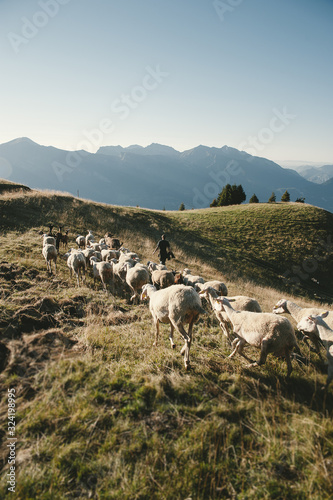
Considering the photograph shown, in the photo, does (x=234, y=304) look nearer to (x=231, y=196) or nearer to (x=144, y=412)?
(x=144, y=412)

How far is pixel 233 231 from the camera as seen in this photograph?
42.5 metres

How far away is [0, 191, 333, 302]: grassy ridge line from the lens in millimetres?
25703

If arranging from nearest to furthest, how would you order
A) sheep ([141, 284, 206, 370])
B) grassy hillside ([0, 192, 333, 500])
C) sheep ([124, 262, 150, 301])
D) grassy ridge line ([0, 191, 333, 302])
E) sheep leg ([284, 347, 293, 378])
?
1. grassy hillside ([0, 192, 333, 500])
2. sheep leg ([284, 347, 293, 378])
3. sheep ([141, 284, 206, 370])
4. sheep ([124, 262, 150, 301])
5. grassy ridge line ([0, 191, 333, 302])

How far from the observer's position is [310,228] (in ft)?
142

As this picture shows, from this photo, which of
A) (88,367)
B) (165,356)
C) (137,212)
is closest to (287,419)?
(165,356)

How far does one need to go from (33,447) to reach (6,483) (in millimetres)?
450

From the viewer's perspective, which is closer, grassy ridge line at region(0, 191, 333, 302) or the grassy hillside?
the grassy hillside

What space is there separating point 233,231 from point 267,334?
38.8 metres

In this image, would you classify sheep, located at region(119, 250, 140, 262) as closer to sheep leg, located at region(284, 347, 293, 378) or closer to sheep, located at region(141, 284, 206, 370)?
sheep, located at region(141, 284, 206, 370)

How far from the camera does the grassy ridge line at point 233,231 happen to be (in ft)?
84.3

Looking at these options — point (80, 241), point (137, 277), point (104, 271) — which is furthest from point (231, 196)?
point (137, 277)

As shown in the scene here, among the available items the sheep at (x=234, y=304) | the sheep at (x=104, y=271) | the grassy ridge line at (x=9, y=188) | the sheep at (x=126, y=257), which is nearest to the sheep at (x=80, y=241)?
the sheep at (x=126, y=257)

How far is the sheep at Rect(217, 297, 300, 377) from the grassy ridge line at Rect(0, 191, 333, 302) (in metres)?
15.4

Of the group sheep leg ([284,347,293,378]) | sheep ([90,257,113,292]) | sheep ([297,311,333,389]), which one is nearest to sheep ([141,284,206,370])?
sheep leg ([284,347,293,378])
